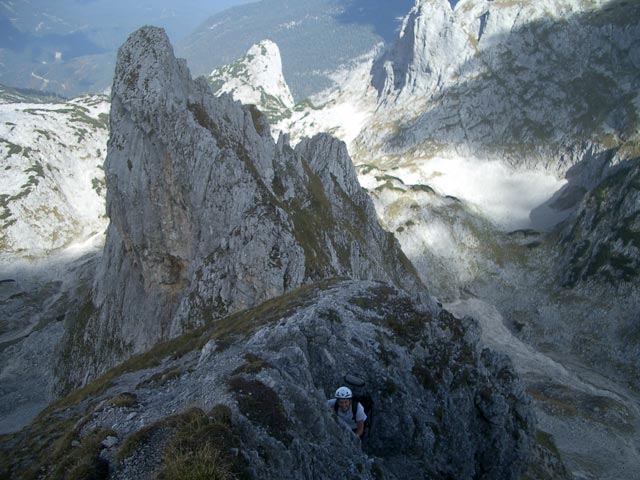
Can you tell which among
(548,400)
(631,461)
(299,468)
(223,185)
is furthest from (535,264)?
(299,468)

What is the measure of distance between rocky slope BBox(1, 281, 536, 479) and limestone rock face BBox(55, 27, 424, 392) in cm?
1324

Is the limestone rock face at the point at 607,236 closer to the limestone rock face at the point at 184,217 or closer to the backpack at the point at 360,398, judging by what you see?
the limestone rock face at the point at 184,217

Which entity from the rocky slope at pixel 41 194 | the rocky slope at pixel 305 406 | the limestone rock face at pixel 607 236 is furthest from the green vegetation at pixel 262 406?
the rocky slope at pixel 41 194

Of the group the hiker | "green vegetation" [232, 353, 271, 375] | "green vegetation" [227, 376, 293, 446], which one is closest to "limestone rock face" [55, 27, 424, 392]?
"green vegetation" [232, 353, 271, 375]

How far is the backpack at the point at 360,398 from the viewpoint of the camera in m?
17.0

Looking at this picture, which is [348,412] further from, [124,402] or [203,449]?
[124,402]

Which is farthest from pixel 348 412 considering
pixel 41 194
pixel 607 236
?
pixel 41 194

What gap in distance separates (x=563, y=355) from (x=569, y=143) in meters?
128

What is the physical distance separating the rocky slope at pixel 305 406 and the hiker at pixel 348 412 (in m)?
0.68

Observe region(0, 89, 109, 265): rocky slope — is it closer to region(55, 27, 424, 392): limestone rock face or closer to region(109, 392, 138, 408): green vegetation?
region(55, 27, 424, 392): limestone rock face

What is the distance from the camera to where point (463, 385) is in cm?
2527

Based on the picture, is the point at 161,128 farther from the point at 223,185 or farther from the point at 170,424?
the point at 170,424

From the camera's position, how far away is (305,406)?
14875 millimetres

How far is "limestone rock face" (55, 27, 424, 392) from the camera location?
47281 millimetres
